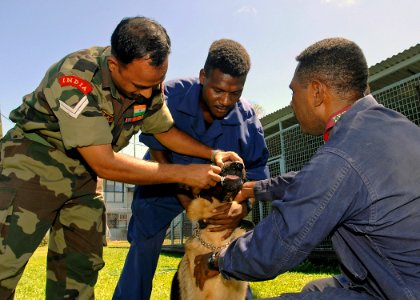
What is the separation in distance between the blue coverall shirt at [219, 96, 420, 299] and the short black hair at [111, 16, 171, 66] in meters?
1.25

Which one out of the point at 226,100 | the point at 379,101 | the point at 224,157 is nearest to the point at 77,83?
the point at 224,157

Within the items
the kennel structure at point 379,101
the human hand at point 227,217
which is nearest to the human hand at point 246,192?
the human hand at point 227,217

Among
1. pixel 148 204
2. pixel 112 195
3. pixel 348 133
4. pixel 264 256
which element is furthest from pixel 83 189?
pixel 112 195

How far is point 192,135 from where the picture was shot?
388 cm

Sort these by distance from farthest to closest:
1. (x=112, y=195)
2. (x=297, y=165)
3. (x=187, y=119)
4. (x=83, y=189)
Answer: (x=112, y=195), (x=297, y=165), (x=187, y=119), (x=83, y=189)

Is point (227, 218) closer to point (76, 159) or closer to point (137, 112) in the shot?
point (137, 112)

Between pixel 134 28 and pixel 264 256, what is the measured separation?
5.33 feet

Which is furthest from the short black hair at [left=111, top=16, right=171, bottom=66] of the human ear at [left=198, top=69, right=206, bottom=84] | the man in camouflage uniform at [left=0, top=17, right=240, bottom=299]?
the human ear at [left=198, top=69, right=206, bottom=84]

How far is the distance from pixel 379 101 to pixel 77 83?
21.6 feet

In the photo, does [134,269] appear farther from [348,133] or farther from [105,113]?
[348,133]

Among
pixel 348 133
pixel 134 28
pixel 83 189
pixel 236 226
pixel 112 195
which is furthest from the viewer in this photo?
pixel 112 195

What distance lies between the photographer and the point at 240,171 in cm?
304

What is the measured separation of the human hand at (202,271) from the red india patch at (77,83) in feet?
4.95

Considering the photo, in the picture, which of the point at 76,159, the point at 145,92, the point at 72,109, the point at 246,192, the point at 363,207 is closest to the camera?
the point at 363,207
